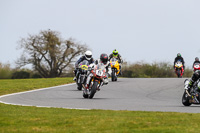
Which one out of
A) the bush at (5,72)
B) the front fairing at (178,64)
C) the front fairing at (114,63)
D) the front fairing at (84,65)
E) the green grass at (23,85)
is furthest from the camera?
the bush at (5,72)

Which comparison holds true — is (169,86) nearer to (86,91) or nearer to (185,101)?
(86,91)

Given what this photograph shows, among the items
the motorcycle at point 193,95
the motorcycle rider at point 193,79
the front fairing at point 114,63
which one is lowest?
the motorcycle at point 193,95

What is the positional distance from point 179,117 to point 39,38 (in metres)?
62.8

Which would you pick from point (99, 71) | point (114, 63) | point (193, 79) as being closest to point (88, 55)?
point (99, 71)

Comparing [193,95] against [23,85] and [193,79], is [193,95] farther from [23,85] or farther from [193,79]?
[23,85]

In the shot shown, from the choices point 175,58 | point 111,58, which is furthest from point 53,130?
point 175,58

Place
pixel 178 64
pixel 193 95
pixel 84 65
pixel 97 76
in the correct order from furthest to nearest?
pixel 178 64 → pixel 84 65 → pixel 97 76 → pixel 193 95

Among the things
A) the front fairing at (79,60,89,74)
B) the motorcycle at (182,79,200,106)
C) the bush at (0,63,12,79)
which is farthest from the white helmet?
the bush at (0,63,12,79)

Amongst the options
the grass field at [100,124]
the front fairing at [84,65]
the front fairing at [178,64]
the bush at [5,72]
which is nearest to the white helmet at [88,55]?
the front fairing at [84,65]

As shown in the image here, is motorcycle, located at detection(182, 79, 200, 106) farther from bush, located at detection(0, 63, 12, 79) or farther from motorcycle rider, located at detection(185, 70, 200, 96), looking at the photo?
bush, located at detection(0, 63, 12, 79)

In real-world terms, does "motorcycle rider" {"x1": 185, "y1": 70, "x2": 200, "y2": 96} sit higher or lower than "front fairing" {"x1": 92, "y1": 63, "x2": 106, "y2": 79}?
lower

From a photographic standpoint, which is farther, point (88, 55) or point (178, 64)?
point (178, 64)

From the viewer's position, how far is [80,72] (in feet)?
67.9

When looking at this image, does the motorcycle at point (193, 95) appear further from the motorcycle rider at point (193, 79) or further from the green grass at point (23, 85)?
the green grass at point (23, 85)
